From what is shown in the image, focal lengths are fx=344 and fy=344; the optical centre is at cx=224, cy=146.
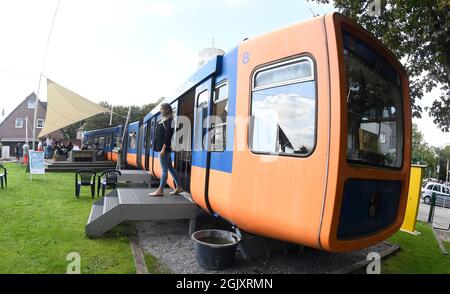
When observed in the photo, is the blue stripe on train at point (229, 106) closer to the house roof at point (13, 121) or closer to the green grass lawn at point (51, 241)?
the green grass lawn at point (51, 241)

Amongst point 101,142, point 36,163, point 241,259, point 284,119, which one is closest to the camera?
point 284,119

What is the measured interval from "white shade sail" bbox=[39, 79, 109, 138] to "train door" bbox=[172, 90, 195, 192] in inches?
675

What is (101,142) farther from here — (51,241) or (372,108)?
(372,108)

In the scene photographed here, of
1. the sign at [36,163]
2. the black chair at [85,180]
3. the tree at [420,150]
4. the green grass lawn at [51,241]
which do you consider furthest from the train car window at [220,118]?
the tree at [420,150]

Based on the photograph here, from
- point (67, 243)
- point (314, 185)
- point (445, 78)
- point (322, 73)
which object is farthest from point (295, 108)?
point (445, 78)

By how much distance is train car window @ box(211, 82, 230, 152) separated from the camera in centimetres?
490

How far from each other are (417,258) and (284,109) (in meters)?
4.97

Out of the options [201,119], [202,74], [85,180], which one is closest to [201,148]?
[201,119]

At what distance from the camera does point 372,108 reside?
4.14m

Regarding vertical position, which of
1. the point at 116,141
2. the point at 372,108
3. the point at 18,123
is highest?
the point at 18,123

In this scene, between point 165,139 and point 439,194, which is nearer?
point 165,139

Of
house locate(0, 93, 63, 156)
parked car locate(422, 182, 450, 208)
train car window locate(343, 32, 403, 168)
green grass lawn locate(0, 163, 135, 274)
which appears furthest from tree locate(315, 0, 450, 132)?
house locate(0, 93, 63, 156)

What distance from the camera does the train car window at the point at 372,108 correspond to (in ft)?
12.1
